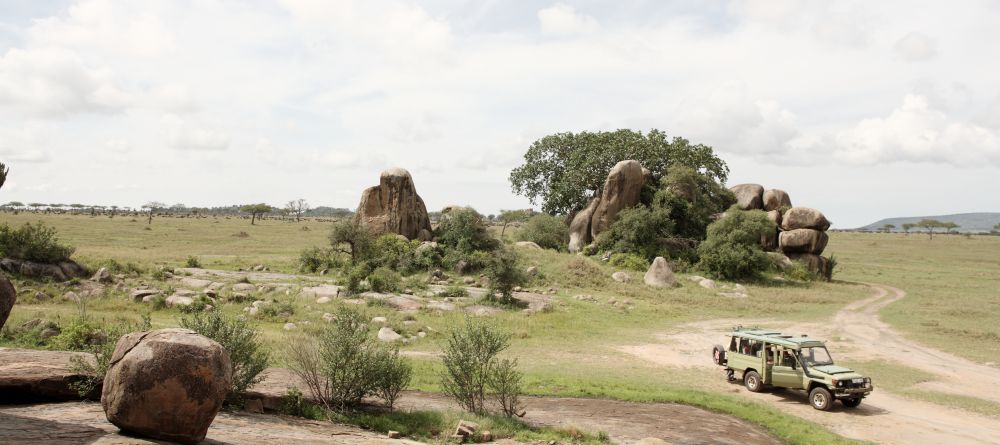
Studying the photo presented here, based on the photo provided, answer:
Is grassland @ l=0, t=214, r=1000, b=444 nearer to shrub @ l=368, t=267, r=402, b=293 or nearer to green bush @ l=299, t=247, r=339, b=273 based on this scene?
green bush @ l=299, t=247, r=339, b=273

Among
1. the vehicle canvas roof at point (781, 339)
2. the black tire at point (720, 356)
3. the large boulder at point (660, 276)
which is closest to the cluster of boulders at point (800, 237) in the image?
the large boulder at point (660, 276)

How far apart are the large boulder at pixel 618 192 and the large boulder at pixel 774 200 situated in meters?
12.7

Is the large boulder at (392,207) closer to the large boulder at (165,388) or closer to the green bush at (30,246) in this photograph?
the green bush at (30,246)

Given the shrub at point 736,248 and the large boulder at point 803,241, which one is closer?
the shrub at point 736,248

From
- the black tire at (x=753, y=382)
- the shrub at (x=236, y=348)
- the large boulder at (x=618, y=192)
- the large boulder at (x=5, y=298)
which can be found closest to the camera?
the large boulder at (x=5, y=298)

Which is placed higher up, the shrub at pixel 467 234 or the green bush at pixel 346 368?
the shrub at pixel 467 234

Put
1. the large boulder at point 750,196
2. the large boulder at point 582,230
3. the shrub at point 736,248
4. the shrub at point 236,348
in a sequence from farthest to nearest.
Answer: the large boulder at point 750,196 → the large boulder at point 582,230 → the shrub at point 736,248 → the shrub at point 236,348

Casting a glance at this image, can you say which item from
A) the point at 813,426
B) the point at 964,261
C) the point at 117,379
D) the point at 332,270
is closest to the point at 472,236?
the point at 332,270

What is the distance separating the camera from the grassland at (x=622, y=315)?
1897cm

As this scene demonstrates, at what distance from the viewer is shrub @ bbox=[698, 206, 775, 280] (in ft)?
150

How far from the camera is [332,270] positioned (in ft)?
136

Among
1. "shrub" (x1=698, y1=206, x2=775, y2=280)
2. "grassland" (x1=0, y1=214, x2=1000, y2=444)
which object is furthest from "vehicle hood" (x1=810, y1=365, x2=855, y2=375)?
"shrub" (x1=698, y1=206, x2=775, y2=280)

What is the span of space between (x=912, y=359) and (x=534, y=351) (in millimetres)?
15459

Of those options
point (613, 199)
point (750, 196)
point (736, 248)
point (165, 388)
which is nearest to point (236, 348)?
point (165, 388)
